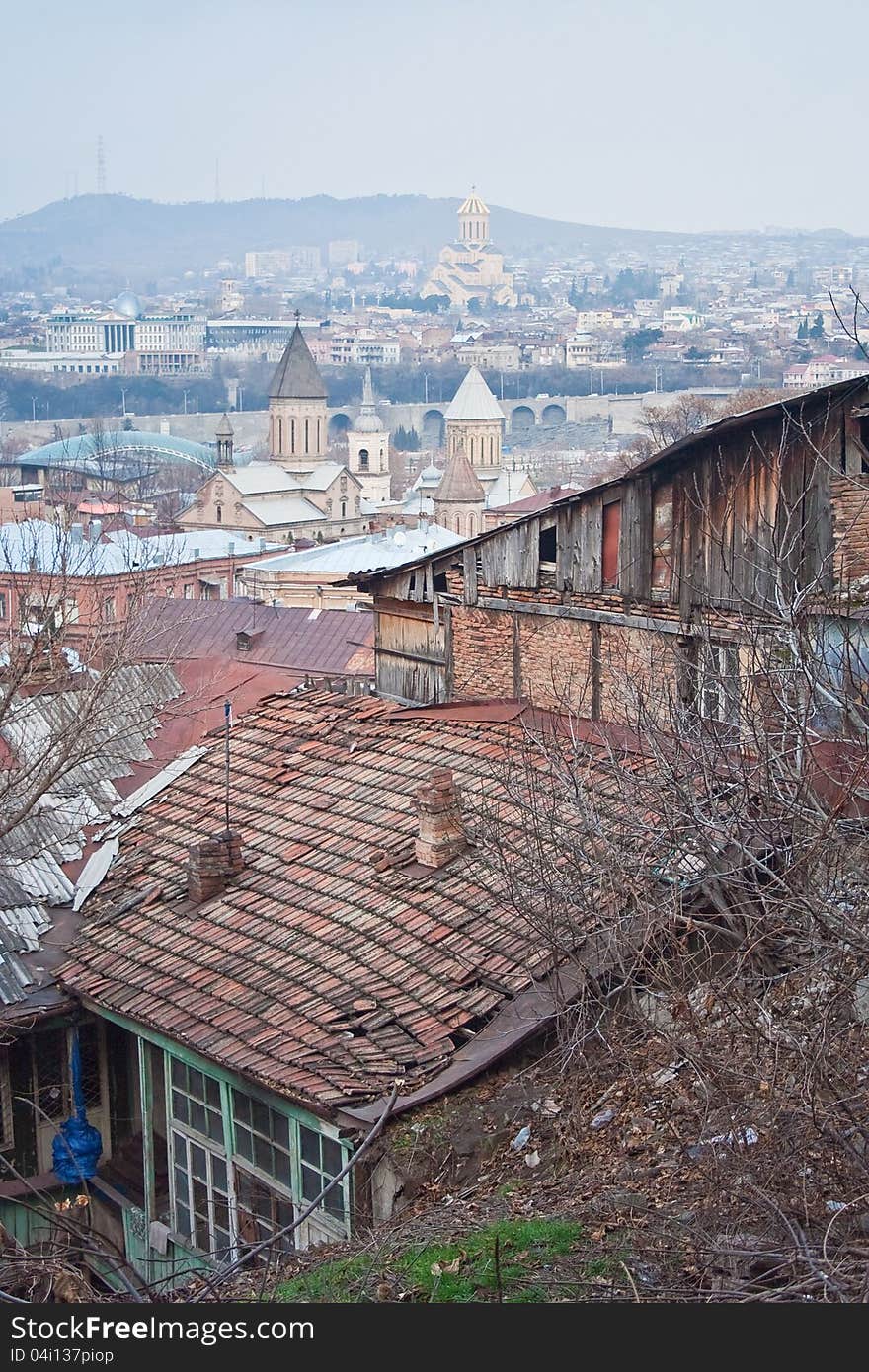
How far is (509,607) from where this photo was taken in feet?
42.9

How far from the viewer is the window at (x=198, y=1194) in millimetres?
9102

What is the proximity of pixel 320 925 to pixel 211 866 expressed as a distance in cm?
130

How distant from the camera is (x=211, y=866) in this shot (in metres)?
10.8

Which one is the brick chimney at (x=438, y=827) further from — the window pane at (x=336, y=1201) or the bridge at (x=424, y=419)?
the bridge at (x=424, y=419)

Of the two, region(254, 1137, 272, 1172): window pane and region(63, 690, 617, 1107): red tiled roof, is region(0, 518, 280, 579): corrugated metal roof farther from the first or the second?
region(254, 1137, 272, 1172): window pane

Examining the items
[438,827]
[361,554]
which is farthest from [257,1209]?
[361,554]

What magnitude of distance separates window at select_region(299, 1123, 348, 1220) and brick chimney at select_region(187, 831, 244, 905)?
2.73m

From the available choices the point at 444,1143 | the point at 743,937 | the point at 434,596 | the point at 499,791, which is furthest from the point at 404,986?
the point at 434,596

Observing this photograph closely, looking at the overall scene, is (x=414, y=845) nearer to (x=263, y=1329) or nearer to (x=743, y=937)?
(x=743, y=937)

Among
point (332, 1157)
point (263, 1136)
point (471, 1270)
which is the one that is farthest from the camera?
point (263, 1136)

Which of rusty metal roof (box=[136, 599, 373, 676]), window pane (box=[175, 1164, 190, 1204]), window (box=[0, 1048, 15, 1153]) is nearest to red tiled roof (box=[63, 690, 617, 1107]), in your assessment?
window (box=[0, 1048, 15, 1153])

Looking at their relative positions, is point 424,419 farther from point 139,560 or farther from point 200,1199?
point 200,1199

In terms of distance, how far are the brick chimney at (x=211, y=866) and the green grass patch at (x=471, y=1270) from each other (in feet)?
13.9

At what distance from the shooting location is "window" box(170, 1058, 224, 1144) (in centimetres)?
909
